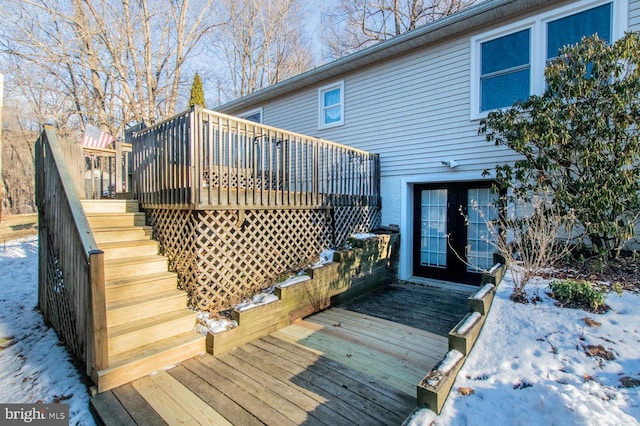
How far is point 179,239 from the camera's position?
4055 millimetres

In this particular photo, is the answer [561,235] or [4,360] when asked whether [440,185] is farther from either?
[4,360]

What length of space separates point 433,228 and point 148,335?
549 cm

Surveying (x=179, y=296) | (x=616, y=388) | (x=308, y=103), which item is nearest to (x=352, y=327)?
(x=179, y=296)

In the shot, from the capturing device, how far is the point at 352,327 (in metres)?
4.00

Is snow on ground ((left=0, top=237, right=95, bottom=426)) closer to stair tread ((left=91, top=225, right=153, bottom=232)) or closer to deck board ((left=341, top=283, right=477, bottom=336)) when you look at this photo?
stair tread ((left=91, top=225, right=153, bottom=232))

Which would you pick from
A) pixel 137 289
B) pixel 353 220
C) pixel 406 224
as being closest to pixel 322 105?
pixel 353 220

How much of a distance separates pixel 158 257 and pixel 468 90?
235 inches

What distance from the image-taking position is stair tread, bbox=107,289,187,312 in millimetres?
3179

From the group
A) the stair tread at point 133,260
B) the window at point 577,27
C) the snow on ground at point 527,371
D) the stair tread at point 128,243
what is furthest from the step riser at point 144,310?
the window at point 577,27

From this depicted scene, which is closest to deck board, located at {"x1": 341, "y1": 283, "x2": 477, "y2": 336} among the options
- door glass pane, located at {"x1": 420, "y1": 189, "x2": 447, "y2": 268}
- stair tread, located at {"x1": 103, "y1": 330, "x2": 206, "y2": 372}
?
door glass pane, located at {"x1": 420, "y1": 189, "x2": 447, "y2": 268}

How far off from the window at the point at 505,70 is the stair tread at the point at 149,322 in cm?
591

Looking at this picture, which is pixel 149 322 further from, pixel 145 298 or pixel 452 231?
pixel 452 231

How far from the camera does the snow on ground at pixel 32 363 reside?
2.58 meters

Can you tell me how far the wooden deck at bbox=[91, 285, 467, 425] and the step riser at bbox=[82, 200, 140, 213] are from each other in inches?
111
